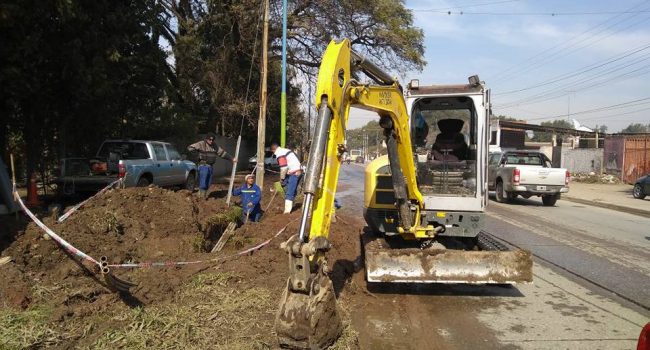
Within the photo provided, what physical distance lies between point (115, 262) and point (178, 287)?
115 cm

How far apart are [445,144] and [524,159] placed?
524 inches

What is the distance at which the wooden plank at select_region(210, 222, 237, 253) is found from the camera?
8.91 metres

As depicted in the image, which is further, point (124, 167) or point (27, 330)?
point (124, 167)


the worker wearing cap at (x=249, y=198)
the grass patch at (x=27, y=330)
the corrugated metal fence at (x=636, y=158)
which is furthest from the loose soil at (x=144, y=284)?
the corrugated metal fence at (x=636, y=158)

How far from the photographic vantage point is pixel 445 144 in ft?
28.0

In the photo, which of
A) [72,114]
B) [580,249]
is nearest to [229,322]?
[580,249]

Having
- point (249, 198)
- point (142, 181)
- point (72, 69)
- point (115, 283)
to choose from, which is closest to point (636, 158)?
point (249, 198)

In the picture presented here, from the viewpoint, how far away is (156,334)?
16.1 feet

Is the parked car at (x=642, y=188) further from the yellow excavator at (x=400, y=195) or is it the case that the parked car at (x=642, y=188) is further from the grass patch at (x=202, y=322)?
the grass patch at (x=202, y=322)

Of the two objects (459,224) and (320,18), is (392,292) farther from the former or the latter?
(320,18)

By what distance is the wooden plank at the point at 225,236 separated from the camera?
29.2ft

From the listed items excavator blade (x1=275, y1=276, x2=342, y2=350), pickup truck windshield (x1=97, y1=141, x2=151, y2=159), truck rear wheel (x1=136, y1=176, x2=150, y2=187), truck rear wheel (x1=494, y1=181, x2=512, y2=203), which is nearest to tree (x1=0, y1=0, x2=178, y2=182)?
pickup truck windshield (x1=97, y1=141, x2=151, y2=159)

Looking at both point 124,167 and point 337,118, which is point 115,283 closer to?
point 337,118

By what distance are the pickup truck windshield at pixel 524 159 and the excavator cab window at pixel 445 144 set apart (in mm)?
12801
